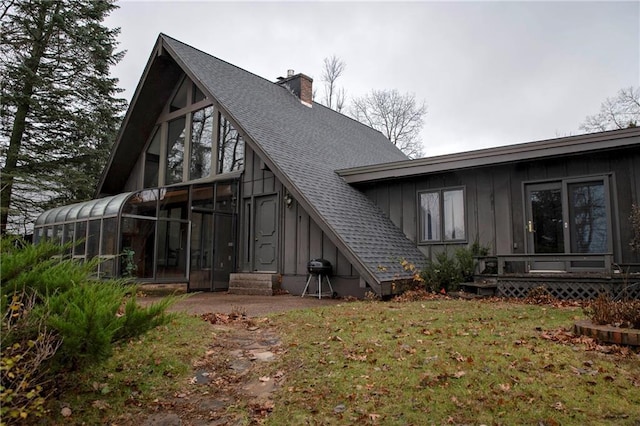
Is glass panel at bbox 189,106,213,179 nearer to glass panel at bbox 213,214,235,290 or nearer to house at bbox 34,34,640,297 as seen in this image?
house at bbox 34,34,640,297

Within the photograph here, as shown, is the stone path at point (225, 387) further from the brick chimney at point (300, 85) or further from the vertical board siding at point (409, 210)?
the brick chimney at point (300, 85)

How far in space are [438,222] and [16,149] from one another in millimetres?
15575

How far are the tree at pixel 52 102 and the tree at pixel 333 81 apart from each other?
14.4m

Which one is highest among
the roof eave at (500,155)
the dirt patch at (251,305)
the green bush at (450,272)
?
the roof eave at (500,155)

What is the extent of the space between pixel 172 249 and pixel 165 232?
455mm

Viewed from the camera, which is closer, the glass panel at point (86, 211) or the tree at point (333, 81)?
the glass panel at point (86, 211)

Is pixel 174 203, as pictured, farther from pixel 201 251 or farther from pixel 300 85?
pixel 300 85

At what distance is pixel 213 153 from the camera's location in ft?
39.3

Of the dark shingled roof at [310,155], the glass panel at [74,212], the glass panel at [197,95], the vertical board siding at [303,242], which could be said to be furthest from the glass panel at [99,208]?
the vertical board siding at [303,242]

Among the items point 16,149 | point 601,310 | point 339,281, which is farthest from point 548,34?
point 16,149

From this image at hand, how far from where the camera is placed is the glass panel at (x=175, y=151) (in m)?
13.1

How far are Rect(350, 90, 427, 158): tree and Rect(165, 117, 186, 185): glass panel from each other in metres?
17.9

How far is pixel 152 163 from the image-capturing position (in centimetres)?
1423

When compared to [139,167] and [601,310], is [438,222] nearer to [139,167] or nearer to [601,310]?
[601,310]
